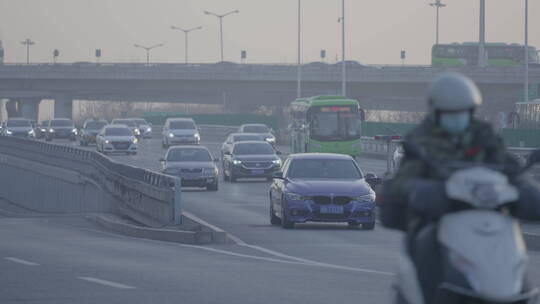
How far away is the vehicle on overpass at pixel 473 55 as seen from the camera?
4022 inches

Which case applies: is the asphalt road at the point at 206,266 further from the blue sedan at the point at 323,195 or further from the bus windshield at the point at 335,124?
the bus windshield at the point at 335,124

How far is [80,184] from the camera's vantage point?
4978cm

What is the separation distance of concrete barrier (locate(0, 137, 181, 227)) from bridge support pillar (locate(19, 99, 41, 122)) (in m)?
72.2

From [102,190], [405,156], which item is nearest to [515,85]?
[102,190]

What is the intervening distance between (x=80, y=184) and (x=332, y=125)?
12.5 meters

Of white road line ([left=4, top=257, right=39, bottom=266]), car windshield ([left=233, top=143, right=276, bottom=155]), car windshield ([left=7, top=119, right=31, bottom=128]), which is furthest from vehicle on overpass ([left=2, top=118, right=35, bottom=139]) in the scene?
white road line ([left=4, top=257, right=39, bottom=266])

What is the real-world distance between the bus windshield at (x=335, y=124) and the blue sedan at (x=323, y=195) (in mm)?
31990

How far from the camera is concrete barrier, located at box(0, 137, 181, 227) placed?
26.5 metres

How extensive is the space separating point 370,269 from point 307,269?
0.83 m

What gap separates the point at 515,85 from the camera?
97.5m

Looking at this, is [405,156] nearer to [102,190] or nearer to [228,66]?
[102,190]

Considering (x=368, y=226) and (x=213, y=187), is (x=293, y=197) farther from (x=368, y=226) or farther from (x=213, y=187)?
(x=213, y=187)

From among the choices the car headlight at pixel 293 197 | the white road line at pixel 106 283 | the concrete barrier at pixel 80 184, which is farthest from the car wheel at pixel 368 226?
the white road line at pixel 106 283

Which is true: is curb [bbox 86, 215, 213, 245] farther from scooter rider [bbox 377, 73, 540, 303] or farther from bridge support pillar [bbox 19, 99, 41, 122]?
bridge support pillar [bbox 19, 99, 41, 122]
